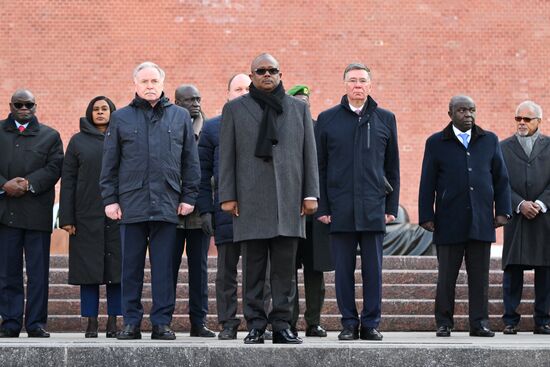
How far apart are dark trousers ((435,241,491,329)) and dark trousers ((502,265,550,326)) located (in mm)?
1075

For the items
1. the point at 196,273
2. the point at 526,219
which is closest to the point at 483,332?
the point at 526,219

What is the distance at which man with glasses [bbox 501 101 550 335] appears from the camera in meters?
10.5

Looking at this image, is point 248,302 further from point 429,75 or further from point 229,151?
point 429,75

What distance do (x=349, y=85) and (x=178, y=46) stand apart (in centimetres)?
1021

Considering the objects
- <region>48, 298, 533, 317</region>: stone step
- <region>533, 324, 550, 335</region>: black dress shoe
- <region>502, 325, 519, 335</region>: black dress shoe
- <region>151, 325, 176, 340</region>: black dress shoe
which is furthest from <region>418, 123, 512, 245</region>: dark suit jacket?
<region>151, 325, 176, 340</region>: black dress shoe

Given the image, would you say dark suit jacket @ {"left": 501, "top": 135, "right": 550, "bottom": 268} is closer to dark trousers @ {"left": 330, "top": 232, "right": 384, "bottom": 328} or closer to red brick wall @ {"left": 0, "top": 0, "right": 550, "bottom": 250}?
dark trousers @ {"left": 330, "top": 232, "right": 384, "bottom": 328}

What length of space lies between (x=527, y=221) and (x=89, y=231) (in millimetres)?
3899

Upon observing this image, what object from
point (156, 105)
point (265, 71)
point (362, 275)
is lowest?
point (362, 275)

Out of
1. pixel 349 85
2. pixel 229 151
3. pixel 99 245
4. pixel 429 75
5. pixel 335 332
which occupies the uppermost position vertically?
pixel 429 75

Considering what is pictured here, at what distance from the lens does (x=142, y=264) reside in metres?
8.31

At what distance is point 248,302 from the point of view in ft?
25.2

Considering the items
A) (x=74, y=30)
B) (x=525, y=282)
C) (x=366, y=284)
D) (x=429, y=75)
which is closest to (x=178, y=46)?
(x=74, y=30)

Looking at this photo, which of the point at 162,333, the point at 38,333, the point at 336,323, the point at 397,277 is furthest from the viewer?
the point at 397,277

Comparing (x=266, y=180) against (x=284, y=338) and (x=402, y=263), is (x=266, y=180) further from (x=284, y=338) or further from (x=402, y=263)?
(x=402, y=263)
